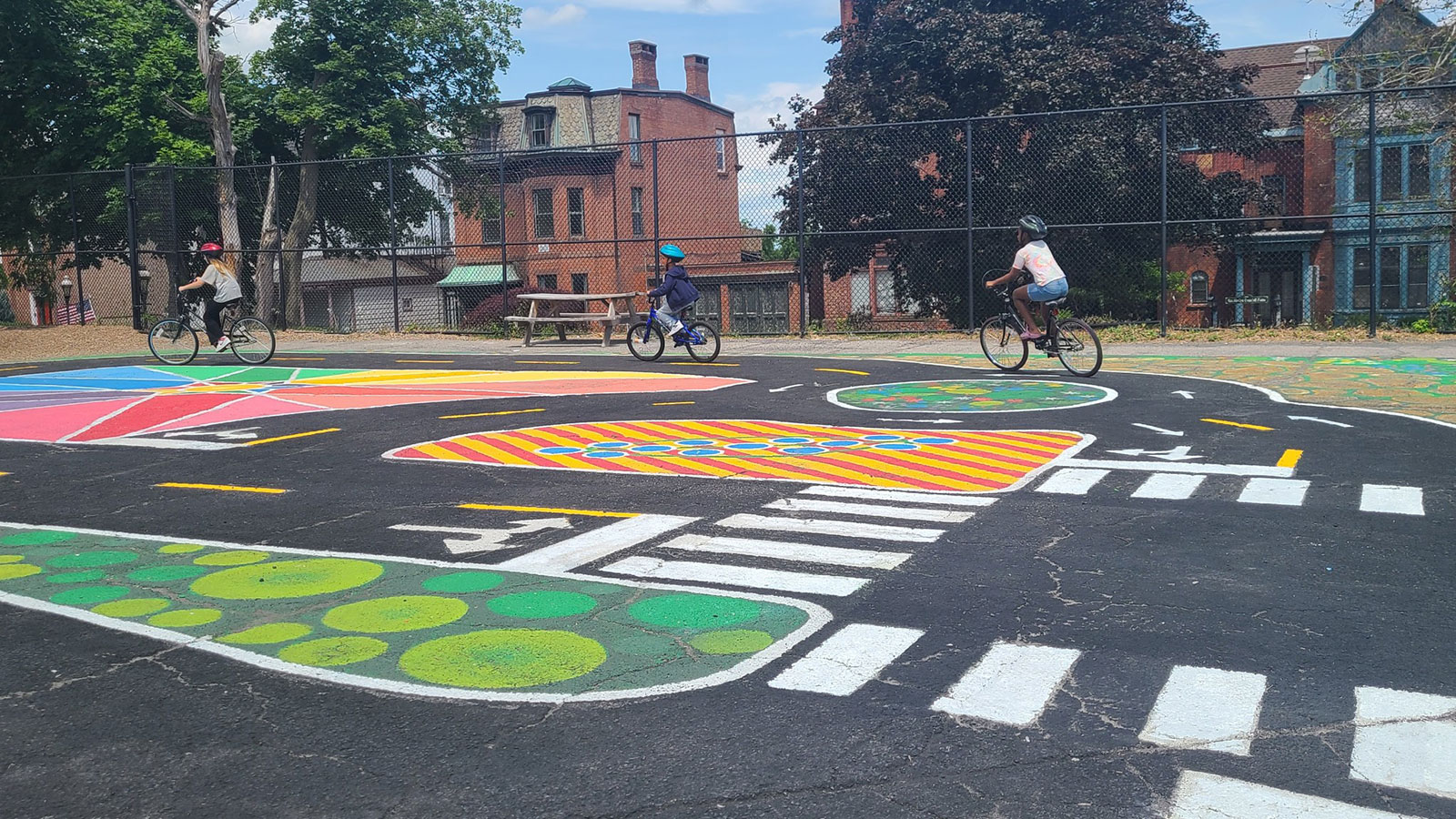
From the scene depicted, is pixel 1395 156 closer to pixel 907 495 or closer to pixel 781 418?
pixel 781 418

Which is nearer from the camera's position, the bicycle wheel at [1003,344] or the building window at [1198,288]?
the bicycle wheel at [1003,344]

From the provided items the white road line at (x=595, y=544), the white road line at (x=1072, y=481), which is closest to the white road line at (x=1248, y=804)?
the white road line at (x=595, y=544)

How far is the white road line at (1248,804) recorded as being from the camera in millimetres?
3209

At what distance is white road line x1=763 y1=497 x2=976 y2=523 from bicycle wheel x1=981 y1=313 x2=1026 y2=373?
25.7 feet

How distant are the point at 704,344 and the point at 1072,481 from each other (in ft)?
31.8

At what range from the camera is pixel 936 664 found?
4.46 metres

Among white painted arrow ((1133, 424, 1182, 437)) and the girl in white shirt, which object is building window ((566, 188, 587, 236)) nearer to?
the girl in white shirt

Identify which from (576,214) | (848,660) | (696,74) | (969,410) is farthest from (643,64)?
(848,660)

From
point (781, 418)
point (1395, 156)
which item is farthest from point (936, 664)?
point (1395, 156)

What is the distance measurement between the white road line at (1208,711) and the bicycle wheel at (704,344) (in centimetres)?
1300

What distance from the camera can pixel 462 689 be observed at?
427 centimetres

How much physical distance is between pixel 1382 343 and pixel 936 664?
51.8ft

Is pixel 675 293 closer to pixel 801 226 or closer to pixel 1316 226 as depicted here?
pixel 801 226

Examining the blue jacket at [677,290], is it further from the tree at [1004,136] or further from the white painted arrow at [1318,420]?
the white painted arrow at [1318,420]
